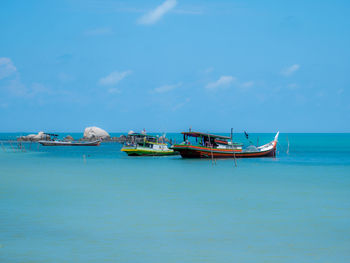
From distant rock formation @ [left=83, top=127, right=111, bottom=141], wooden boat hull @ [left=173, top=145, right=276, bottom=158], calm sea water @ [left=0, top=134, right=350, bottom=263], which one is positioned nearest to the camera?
calm sea water @ [left=0, top=134, right=350, bottom=263]

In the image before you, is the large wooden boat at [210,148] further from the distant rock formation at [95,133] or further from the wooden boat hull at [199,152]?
the distant rock formation at [95,133]

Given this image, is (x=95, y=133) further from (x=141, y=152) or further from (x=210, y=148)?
(x=210, y=148)

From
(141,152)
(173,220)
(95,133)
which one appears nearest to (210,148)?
(141,152)

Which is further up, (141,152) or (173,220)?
(141,152)

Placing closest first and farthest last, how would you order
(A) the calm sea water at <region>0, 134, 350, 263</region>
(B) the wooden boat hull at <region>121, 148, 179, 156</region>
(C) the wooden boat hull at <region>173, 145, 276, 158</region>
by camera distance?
1. (A) the calm sea water at <region>0, 134, 350, 263</region>
2. (C) the wooden boat hull at <region>173, 145, 276, 158</region>
3. (B) the wooden boat hull at <region>121, 148, 179, 156</region>

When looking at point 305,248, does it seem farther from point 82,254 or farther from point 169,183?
point 169,183

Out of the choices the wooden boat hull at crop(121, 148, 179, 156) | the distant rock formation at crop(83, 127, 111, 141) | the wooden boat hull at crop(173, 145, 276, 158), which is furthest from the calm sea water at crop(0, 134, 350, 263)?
the distant rock formation at crop(83, 127, 111, 141)

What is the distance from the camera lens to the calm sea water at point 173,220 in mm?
12094

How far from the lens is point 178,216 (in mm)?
16969

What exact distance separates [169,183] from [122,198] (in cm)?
685

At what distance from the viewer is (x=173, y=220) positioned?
639 inches

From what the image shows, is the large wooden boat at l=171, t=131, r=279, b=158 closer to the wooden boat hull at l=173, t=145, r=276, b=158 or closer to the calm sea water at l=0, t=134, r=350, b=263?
the wooden boat hull at l=173, t=145, r=276, b=158

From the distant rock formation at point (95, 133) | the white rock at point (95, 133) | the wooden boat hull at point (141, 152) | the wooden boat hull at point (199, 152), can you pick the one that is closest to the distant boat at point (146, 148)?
the wooden boat hull at point (141, 152)

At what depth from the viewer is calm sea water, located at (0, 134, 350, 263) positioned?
1209 cm
